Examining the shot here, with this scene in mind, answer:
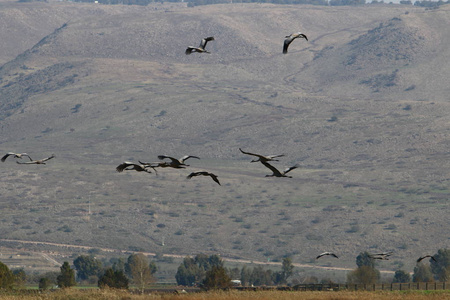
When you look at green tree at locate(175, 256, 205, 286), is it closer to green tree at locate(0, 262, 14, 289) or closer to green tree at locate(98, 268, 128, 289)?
green tree at locate(98, 268, 128, 289)

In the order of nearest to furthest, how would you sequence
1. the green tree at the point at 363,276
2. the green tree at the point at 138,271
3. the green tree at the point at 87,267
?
the green tree at the point at 363,276, the green tree at the point at 138,271, the green tree at the point at 87,267

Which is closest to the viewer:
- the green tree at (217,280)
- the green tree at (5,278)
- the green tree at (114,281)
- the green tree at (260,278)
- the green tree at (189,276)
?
the green tree at (5,278)

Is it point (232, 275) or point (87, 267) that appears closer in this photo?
point (232, 275)

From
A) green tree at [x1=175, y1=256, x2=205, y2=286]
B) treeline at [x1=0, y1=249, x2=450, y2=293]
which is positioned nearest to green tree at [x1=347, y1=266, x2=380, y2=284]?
treeline at [x1=0, y1=249, x2=450, y2=293]

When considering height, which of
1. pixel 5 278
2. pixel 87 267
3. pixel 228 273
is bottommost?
pixel 5 278

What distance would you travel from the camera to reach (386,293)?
2785 inches

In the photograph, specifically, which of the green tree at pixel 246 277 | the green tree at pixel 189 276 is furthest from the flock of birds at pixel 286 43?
the green tree at pixel 246 277

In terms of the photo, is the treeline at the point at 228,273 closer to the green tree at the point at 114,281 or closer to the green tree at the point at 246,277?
the green tree at the point at 246,277

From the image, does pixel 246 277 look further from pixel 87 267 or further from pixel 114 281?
pixel 114 281

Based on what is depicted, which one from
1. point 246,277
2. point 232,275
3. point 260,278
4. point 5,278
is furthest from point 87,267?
point 5,278

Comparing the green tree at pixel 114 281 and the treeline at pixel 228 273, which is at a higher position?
the treeline at pixel 228 273

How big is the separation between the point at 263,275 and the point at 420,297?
12277 centimetres

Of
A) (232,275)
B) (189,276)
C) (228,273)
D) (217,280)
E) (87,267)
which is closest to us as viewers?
(217,280)

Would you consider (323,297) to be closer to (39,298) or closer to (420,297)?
(420,297)
